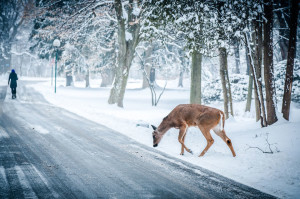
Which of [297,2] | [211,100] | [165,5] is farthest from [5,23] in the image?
[297,2]

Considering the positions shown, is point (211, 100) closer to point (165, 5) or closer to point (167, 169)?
point (165, 5)

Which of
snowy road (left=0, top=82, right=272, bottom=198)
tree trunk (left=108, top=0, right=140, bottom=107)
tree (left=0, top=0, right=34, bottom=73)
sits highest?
tree (left=0, top=0, right=34, bottom=73)

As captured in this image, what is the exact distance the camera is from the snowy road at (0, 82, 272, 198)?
4328 mm

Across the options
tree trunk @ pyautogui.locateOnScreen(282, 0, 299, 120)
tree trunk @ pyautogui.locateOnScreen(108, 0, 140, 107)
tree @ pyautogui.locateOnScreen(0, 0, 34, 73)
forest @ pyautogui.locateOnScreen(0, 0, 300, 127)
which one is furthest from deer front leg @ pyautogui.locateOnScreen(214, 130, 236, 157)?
tree @ pyautogui.locateOnScreen(0, 0, 34, 73)

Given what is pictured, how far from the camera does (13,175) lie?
4.77 meters

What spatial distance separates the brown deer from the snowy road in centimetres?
79

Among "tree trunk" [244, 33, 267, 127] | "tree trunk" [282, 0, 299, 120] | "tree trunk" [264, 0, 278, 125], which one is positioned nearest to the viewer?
"tree trunk" [282, 0, 299, 120]

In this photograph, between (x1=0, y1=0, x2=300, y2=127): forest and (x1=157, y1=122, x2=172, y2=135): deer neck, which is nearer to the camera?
(x1=157, y1=122, x2=172, y2=135): deer neck

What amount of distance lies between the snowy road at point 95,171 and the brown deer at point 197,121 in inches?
31.2

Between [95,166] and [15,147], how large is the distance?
95.6 inches

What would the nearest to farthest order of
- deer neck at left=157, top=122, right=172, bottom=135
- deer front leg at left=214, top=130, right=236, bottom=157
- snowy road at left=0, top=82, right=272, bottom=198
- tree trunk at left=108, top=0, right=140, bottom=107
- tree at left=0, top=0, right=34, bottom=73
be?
snowy road at left=0, top=82, right=272, bottom=198 → deer front leg at left=214, top=130, right=236, bottom=157 → deer neck at left=157, top=122, right=172, bottom=135 → tree trunk at left=108, top=0, right=140, bottom=107 → tree at left=0, top=0, right=34, bottom=73

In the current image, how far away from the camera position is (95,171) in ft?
17.2

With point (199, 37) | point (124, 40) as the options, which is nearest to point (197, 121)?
point (199, 37)

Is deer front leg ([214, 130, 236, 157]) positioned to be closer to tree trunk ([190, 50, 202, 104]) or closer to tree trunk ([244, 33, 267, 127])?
tree trunk ([244, 33, 267, 127])
